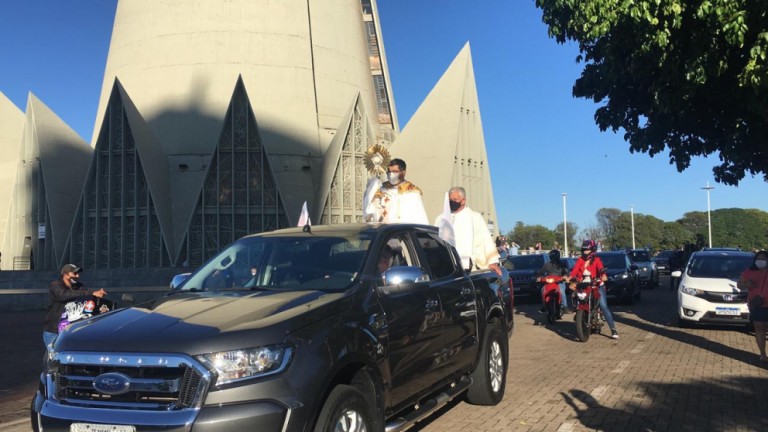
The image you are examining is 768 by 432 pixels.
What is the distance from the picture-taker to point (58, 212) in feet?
115

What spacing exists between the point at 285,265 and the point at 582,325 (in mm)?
8120

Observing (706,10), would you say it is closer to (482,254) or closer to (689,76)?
(689,76)

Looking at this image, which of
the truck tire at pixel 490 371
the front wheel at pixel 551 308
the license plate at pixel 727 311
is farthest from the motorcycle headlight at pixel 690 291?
the truck tire at pixel 490 371

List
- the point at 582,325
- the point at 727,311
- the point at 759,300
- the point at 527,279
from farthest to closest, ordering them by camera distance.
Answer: the point at 527,279 → the point at 727,311 → the point at 582,325 → the point at 759,300

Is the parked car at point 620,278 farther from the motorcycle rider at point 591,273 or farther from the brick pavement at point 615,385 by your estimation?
the motorcycle rider at point 591,273

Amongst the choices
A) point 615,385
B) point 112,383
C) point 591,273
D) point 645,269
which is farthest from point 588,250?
point 645,269

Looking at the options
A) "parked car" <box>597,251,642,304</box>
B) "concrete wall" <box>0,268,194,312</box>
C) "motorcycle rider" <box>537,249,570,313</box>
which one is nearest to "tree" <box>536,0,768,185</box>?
"motorcycle rider" <box>537,249,570,313</box>

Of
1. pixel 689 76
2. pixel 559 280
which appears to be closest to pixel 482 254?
pixel 689 76

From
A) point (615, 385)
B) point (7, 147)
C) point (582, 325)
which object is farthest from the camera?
point (7, 147)

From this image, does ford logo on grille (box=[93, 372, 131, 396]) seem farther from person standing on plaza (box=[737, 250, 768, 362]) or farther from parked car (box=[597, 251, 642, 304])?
parked car (box=[597, 251, 642, 304])

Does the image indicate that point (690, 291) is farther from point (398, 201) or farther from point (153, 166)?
point (153, 166)

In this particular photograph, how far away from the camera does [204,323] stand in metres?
3.56

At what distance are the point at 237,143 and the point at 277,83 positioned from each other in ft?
23.5

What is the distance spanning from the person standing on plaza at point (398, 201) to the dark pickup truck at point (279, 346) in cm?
262
